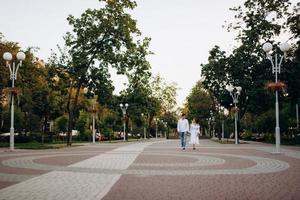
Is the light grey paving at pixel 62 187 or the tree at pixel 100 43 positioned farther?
the tree at pixel 100 43

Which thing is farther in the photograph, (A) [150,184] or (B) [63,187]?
(A) [150,184]

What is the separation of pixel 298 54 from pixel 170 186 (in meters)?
28.2

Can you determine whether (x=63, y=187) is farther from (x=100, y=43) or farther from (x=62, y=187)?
(x=100, y=43)

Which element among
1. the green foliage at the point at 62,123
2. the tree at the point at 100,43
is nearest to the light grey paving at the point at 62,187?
the tree at the point at 100,43

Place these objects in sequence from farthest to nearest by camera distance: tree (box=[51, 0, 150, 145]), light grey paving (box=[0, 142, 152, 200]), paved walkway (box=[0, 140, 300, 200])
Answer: tree (box=[51, 0, 150, 145]) → paved walkway (box=[0, 140, 300, 200]) → light grey paving (box=[0, 142, 152, 200])

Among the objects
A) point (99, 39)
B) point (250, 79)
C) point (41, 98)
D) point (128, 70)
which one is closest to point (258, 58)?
point (250, 79)

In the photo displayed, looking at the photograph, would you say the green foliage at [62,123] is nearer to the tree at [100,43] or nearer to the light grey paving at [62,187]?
the tree at [100,43]

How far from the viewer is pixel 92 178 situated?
9625mm

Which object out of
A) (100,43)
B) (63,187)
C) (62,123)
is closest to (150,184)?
(63,187)

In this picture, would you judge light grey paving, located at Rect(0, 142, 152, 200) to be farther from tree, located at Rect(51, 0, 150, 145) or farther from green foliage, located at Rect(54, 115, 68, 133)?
green foliage, located at Rect(54, 115, 68, 133)

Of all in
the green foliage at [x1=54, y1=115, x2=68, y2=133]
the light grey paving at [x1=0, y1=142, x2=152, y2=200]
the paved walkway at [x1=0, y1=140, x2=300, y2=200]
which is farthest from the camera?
the green foliage at [x1=54, y1=115, x2=68, y2=133]

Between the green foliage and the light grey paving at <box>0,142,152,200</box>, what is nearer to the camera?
the light grey paving at <box>0,142,152,200</box>

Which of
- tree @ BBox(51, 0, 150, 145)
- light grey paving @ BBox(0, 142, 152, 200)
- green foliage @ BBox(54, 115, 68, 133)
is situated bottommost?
light grey paving @ BBox(0, 142, 152, 200)

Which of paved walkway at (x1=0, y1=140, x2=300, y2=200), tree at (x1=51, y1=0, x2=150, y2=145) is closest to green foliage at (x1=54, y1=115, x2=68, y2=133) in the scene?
tree at (x1=51, y1=0, x2=150, y2=145)
